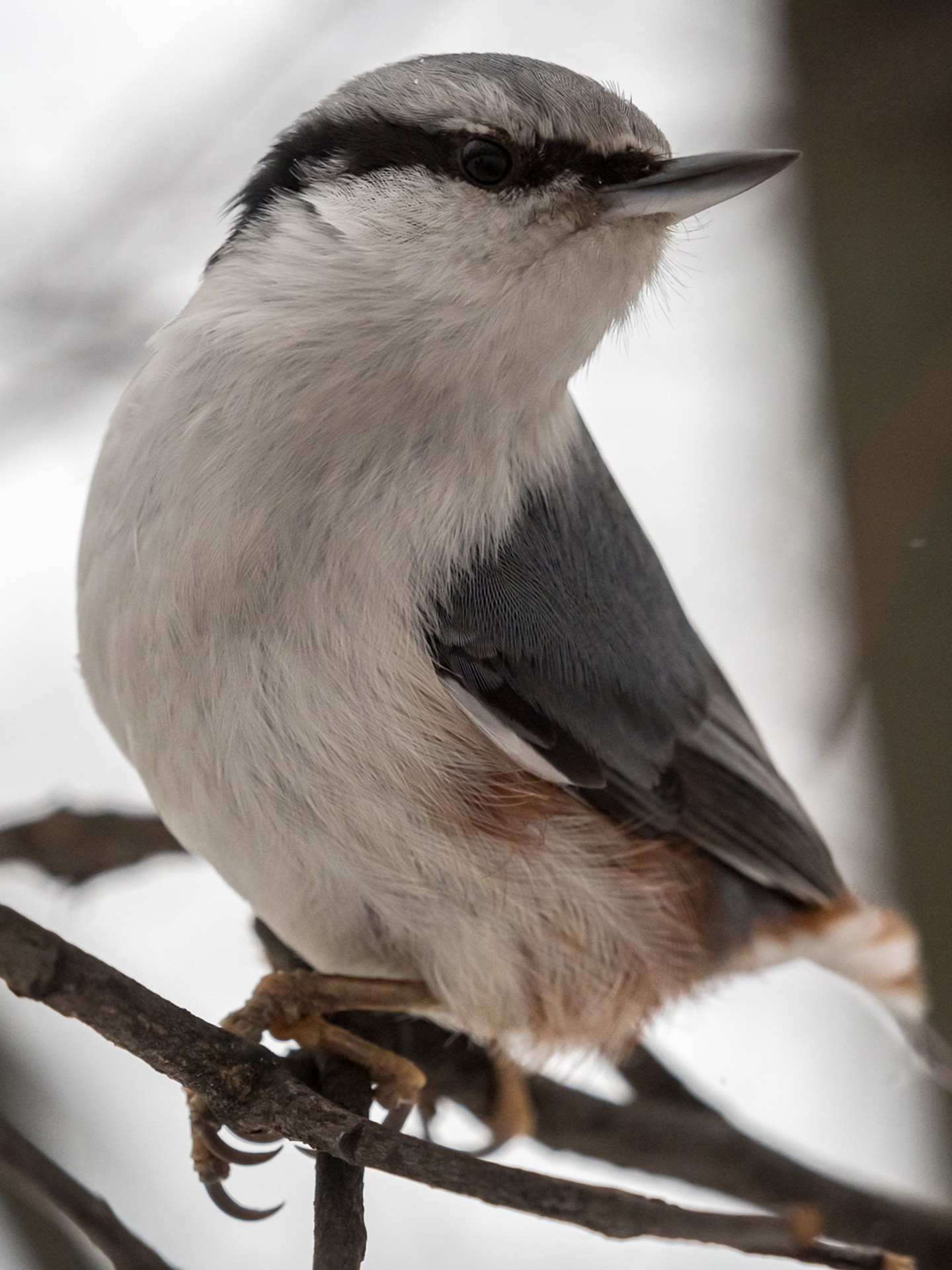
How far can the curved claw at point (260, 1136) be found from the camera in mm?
1156

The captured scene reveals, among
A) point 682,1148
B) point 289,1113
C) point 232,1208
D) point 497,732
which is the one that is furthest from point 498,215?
point 682,1148

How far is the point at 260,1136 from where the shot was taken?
49.3 inches

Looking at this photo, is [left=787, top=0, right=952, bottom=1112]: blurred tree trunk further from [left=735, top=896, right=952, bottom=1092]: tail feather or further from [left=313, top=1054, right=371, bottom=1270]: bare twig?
[left=313, top=1054, right=371, bottom=1270]: bare twig

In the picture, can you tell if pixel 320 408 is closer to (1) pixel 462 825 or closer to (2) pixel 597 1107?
(1) pixel 462 825

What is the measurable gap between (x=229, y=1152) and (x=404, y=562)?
0.70m

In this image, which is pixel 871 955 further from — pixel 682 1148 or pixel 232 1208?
pixel 232 1208

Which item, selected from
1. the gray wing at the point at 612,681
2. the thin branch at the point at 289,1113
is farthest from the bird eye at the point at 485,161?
the thin branch at the point at 289,1113

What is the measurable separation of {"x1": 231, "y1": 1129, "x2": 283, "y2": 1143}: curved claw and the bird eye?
925 mm

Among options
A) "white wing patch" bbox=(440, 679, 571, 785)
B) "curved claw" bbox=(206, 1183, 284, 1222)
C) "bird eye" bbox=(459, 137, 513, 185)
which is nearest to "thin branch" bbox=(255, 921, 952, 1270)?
"curved claw" bbox=(206, 1183, 284, 1222)

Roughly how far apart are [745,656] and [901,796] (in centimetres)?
53

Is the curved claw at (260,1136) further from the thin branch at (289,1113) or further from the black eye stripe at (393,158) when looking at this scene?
the black eye stripe at (393,158)

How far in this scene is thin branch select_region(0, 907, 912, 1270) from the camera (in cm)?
91

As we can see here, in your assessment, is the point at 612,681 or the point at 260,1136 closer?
the point at 260,1136

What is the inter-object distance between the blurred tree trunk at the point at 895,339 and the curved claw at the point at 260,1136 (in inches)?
43.9
